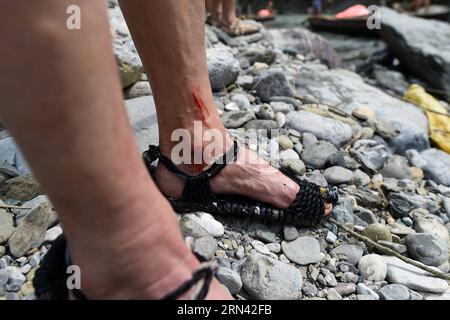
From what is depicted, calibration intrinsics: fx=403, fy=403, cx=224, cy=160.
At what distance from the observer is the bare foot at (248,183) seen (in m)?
1.28

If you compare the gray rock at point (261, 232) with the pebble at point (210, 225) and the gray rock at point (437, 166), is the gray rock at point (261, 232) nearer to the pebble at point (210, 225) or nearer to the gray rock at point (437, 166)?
the pebble at point (210, 225)

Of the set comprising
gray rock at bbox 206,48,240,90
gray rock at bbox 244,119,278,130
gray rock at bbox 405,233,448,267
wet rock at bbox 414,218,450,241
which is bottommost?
wet rock at bbox 414,218,450,241

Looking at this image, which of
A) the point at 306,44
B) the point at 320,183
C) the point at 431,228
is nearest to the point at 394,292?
the point at 431,228

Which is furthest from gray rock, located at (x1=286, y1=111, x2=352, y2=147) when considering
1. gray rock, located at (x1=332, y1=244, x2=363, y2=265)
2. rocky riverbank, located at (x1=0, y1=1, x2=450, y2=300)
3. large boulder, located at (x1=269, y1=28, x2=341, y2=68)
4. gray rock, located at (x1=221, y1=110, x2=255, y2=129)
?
large boulder, located at (x1=269, y1=28, x2=341, y2=68)

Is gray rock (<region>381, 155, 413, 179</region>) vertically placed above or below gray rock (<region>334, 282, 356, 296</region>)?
below

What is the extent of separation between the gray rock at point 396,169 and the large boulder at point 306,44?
9.16ft

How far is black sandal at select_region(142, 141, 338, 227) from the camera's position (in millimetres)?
1279

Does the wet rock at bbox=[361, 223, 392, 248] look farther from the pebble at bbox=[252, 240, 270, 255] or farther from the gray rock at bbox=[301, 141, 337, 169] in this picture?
the gray rock at bbox=[301, 141, 337, 169]

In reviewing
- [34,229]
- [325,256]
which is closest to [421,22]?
[325,256]

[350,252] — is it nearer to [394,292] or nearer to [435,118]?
[394,292]

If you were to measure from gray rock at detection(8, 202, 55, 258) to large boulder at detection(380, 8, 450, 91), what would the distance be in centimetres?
419

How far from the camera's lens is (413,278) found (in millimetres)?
1237
